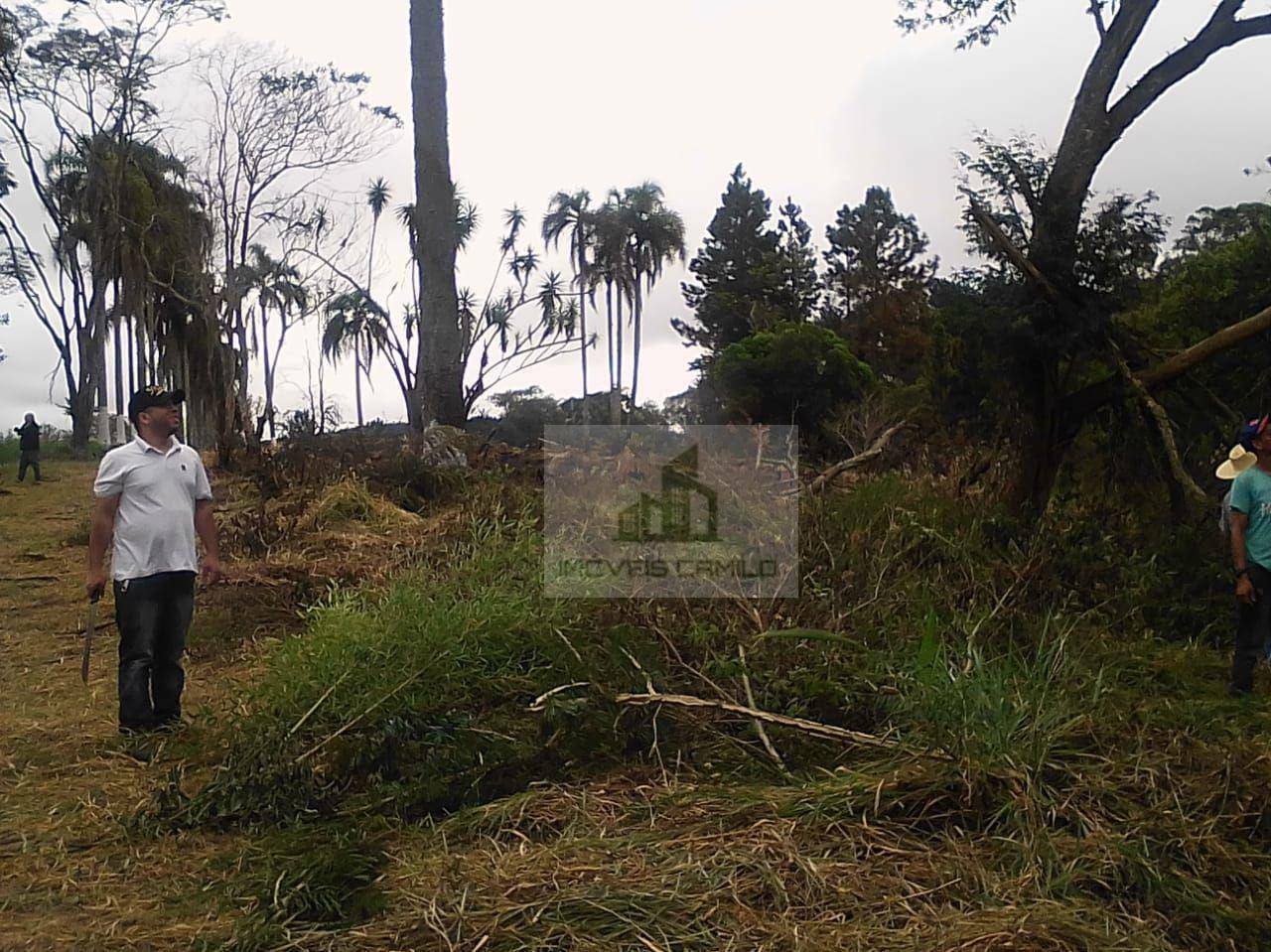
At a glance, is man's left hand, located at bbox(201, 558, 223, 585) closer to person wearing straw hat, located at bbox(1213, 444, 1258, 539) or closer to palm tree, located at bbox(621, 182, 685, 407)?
person wearing straw hat, located at bbox(1213, 444, 1258, 539)

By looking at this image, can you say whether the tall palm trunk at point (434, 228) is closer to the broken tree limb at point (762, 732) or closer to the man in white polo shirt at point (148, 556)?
the man in white polo shirt at point (148, 556)

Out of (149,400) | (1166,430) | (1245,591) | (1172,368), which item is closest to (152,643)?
(149,400)

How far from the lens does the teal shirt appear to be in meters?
4.24

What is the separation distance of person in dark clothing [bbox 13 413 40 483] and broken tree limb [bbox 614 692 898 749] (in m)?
13.2

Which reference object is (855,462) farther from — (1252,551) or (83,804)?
(83,804)

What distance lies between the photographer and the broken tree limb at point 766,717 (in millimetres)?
3283

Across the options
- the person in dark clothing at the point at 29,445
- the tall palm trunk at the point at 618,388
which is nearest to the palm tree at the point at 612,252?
the tall palm trunk at the point at 618,388

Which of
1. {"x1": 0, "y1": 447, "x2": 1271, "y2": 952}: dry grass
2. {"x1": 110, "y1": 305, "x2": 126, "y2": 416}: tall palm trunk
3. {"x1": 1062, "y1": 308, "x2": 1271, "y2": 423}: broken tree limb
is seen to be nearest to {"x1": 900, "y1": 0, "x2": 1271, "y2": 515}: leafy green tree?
{"x1": 1062, "y1": 308, "x2": 1271, "y2": 423}: broken tree limb

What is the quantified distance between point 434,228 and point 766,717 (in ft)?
24.1

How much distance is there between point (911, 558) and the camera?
499cm

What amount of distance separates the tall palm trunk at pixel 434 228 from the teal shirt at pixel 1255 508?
272 inches

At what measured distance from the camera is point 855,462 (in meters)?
6.26

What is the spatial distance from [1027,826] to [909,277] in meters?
9.13

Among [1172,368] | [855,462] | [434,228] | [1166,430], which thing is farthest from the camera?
[434,228]
